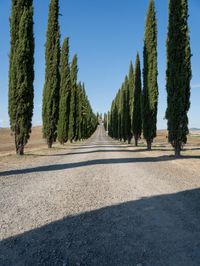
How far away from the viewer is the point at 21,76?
74.4ft

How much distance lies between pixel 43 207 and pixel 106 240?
7.70 feet

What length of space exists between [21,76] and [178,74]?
30.5ft

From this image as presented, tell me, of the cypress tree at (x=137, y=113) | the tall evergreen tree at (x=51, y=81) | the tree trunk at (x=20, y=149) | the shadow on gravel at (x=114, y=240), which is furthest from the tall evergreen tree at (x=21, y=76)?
the cypress tree at (x=137, y=113)

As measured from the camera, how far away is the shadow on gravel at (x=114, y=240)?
428 cm

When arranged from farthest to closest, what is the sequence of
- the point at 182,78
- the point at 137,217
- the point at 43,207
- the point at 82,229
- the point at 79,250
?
1. the point at 182,78
2. the point at 43,207
3. the point at 137,217
4. the point at 82,229
5. the point at 79,250

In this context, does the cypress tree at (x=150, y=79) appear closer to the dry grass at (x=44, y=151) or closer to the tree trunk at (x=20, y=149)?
the dry grass at (x=44, y=151)

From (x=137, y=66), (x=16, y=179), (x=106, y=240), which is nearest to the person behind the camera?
(x=106, y=240)

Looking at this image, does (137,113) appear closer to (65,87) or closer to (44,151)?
(65,87)

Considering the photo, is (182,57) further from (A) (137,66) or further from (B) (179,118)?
(A) (137,66)

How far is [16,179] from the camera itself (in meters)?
11.2

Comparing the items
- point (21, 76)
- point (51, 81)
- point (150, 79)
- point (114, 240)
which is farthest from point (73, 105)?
point (114, 240)

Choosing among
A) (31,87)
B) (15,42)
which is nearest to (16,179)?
(31,87)

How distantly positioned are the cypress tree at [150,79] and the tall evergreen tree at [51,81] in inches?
313

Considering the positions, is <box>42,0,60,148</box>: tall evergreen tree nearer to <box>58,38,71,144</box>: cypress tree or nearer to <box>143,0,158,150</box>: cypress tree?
<box>143,0,158,150</box>: cypress tree
